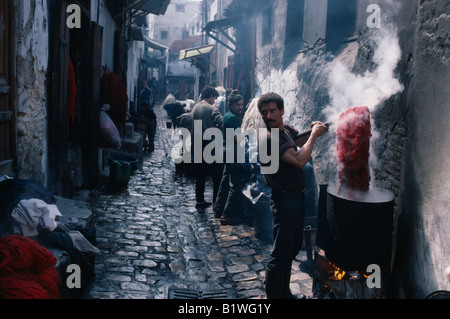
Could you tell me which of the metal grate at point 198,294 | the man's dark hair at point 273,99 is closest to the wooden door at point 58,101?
the metal grate at point 198,294

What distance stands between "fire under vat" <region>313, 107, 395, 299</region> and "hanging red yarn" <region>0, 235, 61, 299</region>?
2641 millimetres

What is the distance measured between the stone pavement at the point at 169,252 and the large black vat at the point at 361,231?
95cm

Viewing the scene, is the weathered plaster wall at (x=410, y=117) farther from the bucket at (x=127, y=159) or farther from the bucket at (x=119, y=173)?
Result: the bucket at (x=127, y=159)

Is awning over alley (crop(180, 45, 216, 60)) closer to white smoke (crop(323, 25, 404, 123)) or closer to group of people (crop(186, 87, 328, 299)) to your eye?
white smoke (crop(323, 25, 404, 123))

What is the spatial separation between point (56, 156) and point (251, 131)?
3382mm

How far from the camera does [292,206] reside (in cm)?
411

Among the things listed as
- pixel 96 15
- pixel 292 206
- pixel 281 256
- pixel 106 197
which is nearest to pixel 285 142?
pixel 292 206

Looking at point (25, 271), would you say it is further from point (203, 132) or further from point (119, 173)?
point (119, 173)

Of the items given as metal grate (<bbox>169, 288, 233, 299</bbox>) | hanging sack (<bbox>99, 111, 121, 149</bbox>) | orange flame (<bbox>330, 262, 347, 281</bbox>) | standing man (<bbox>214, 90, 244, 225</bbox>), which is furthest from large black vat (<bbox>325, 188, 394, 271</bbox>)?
hanging sack (<bbox>99, 111, 121, 149</bbox>)

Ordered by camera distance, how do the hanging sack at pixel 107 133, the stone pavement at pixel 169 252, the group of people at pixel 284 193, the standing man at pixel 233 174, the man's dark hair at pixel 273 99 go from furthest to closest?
1. the hanging sack at pixel 107 133
2. the standing man at pixel 233 174
3. the stone pavement at pixel 169 252
4. the man's dark hair at pixel 273 99
5. the group of people at pixel 284 193

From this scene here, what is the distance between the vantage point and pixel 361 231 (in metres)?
3.77

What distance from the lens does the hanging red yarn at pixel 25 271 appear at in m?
2.91

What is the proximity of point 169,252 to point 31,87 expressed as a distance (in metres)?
2.86
